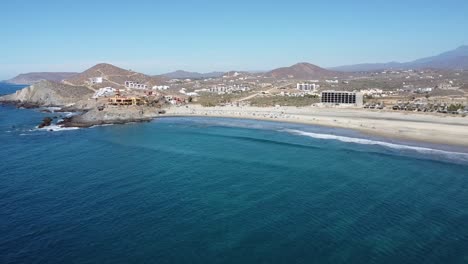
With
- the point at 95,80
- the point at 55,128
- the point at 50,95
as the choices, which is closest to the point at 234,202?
the point at 55,128

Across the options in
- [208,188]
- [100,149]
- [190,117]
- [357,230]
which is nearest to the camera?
[357,230]

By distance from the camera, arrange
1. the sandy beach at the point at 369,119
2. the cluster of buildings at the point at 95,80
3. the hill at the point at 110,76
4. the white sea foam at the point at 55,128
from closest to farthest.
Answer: the sandy beach at the point at 369,119, the white sea foam at the point at 55,128, the cluster of buildings at the point at 95,80, the hill at the point at 110,76

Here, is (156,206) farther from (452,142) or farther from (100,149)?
(452,142)

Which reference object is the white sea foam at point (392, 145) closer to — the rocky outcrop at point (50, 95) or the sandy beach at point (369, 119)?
the sandy beach at point (369, 119)

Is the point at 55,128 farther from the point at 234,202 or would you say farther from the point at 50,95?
the point at 50,95

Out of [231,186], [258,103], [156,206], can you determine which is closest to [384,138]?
[231,186]

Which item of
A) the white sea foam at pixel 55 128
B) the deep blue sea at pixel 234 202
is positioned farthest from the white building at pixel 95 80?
the deep blue sea at pixel 234 202

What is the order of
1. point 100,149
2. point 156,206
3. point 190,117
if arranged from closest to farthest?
1. point 156,206
2. point 100,149
3. point 190,117

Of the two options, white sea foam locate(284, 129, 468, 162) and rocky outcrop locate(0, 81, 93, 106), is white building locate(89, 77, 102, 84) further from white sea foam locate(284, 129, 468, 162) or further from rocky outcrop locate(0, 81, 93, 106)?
white sea foam locate(284, 129, 468, 162)
